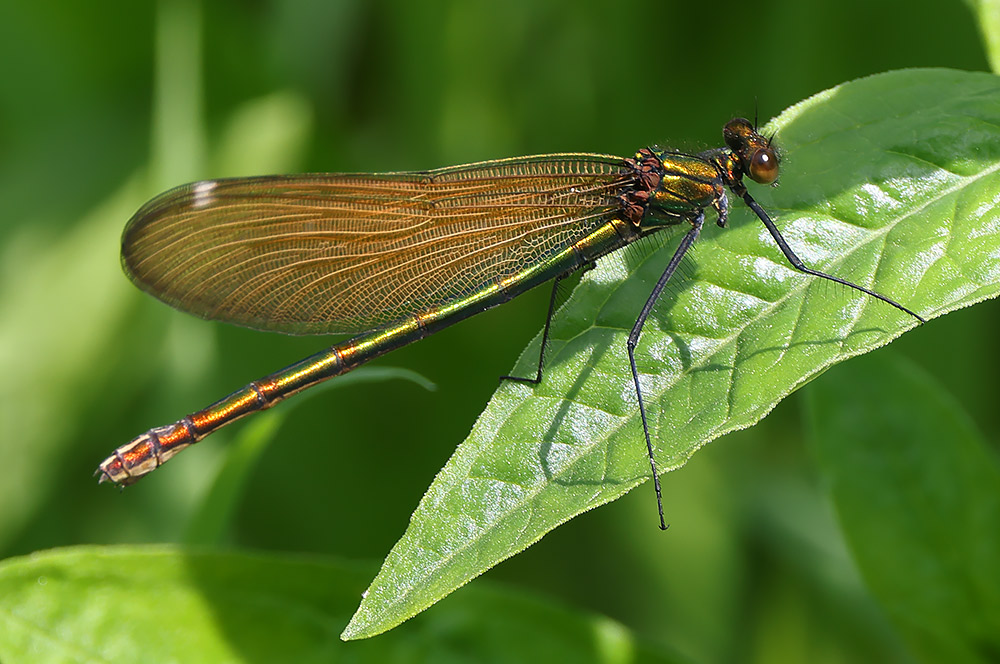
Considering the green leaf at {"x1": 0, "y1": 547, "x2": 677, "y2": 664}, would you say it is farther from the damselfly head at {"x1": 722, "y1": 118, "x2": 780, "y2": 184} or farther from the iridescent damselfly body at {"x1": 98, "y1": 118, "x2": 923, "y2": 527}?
the damselfly head at {"x1": 722, "y1": 118, "x2": 780, "y2": 184}

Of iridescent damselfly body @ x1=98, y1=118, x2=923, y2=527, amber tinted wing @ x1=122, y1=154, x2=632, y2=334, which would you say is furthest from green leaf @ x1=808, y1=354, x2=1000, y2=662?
amber tinted wing @ x1=122, y1=154, x2=632, y2=334

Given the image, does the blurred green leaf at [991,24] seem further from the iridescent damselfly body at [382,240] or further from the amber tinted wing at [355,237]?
the amber tinted wing at [355,237]

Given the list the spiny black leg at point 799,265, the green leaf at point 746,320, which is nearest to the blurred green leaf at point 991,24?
the green leaf at point 746,320

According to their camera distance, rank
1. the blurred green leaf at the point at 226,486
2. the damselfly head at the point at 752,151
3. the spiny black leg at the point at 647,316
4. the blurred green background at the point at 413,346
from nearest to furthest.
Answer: the spiny black leg at the point at 647,316, the blurred green leaf at the point at 226,486, the damselfly head at the point at 752,151, the blurred green background at the point at 413,346

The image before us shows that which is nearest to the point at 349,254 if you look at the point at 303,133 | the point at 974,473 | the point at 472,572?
the point at 303,133

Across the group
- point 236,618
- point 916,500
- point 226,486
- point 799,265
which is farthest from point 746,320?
point 226,486
